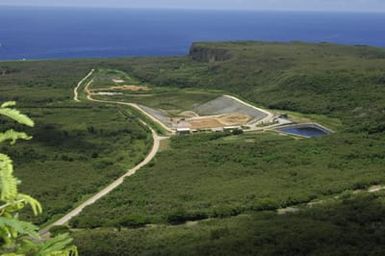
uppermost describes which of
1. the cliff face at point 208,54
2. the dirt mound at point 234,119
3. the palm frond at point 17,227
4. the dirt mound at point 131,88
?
the palm frond at point 17,227

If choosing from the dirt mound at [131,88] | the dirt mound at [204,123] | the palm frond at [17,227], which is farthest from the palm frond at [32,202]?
the dirt mound at [131,88]

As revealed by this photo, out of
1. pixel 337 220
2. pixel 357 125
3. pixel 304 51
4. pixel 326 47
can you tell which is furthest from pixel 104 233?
pixel 326 47

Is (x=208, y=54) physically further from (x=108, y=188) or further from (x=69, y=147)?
(x=108, y=188)

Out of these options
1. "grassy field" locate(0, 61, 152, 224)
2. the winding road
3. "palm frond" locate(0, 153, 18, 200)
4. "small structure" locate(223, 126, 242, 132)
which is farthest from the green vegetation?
"palm frond" locate(0, 153, 18, 200)

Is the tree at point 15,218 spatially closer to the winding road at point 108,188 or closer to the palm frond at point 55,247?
the palm frond at point 55,247

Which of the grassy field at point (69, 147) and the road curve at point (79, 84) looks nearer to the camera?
the grassy field at point (69, 147)

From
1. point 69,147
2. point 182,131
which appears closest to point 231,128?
point 182,131

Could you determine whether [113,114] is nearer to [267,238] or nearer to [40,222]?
[40,222]
